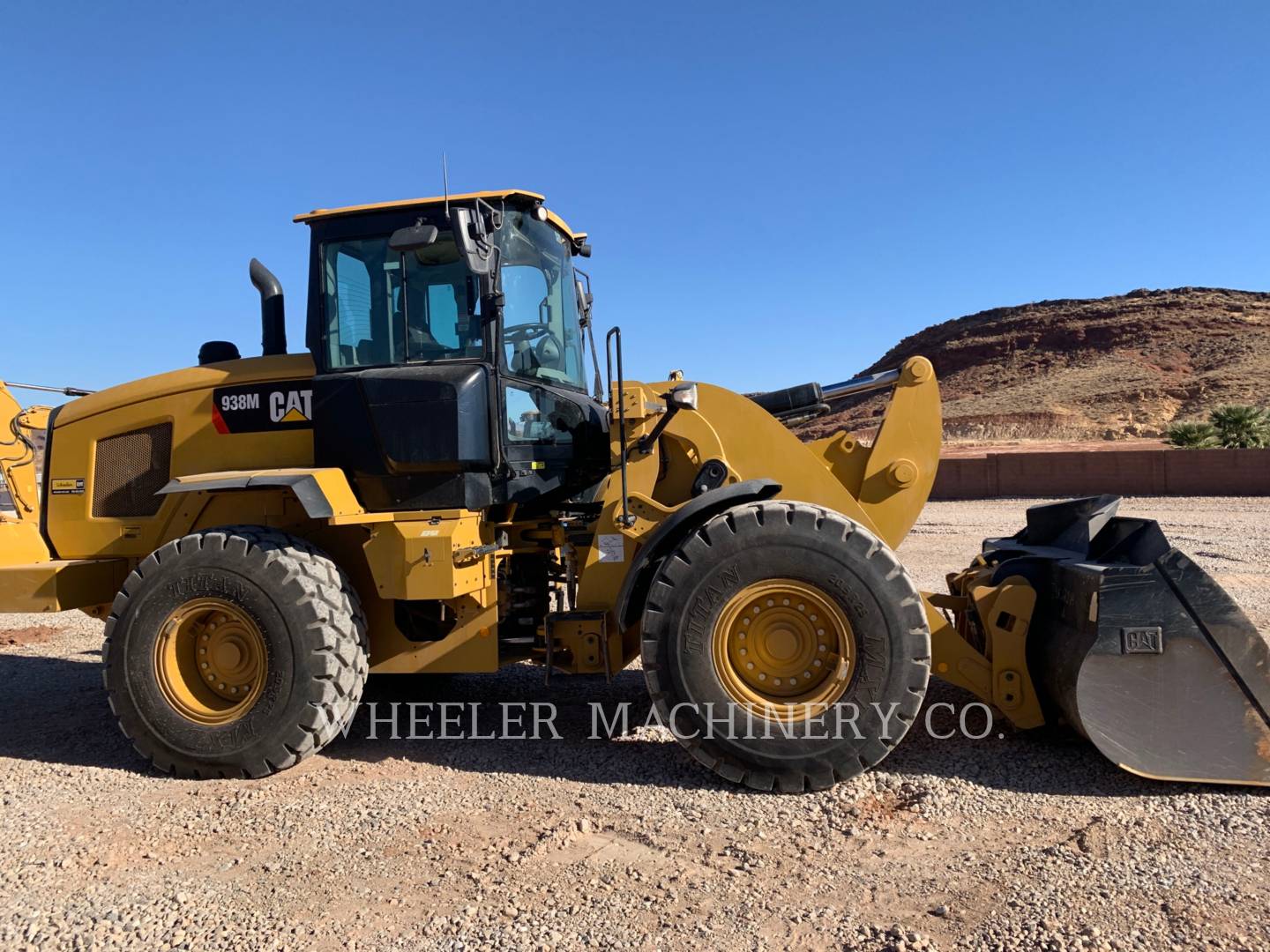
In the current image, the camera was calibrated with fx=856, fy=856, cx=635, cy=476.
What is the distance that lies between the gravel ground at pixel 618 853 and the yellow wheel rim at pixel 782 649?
16.2 inches

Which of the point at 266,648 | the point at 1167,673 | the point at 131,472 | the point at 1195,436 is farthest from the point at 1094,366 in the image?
the point at 266,648

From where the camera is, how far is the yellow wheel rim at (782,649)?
→ 149 inches

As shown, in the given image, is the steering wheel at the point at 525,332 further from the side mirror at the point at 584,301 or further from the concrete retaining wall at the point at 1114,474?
the concrete retaining wall at the point at 1114,474

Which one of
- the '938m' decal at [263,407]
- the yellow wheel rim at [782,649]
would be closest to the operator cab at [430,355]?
the '938m' decal at [263,407]

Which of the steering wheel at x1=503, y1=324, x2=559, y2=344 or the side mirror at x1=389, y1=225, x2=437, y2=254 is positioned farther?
the steering wheel at x1=503, y1=324, x2=559, y2=344

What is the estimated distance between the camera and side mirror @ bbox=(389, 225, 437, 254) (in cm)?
405

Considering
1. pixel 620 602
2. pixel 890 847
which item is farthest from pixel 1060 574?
pixel 620 602

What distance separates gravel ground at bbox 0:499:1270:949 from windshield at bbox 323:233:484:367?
209cm

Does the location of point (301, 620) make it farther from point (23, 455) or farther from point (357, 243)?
point (23, 455)

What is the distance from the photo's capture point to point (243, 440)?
15.2ft

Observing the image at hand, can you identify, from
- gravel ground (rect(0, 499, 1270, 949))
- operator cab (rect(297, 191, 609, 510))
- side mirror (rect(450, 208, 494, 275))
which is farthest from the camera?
operator cab (rect(297, 191, 609, 510))

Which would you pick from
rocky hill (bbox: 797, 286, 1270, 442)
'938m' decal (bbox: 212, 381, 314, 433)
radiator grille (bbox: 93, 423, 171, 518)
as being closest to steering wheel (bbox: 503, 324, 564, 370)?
'938m' decal (bbox: 212, 381, 314, 433)

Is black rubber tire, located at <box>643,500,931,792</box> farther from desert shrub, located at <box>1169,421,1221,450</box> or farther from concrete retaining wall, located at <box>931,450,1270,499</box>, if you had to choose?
desert shrub, located at <box>1169,421,1221,450</box>

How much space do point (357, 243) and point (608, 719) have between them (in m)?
2.93
